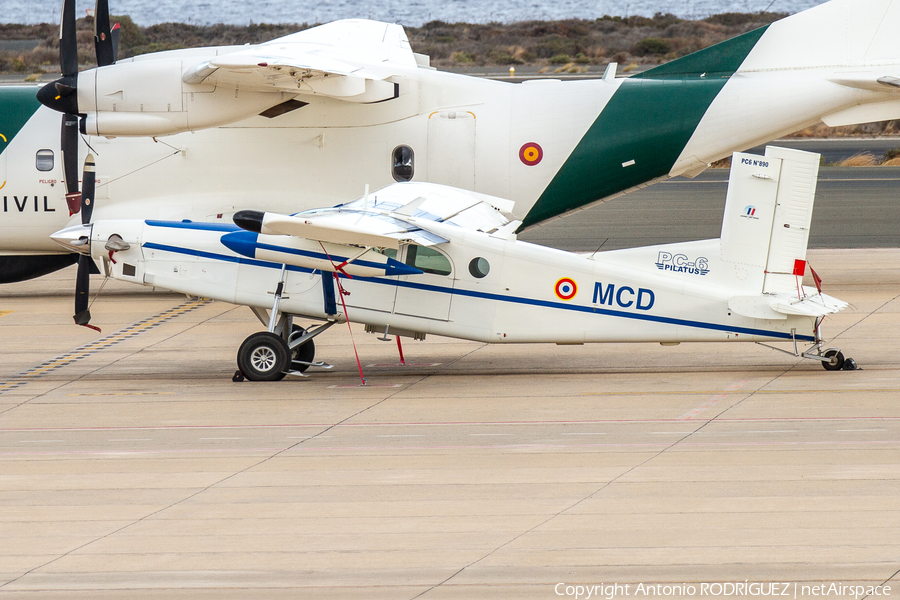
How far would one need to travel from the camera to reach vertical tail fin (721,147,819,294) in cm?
1386

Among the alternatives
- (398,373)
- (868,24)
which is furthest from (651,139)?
(398,373)

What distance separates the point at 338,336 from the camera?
18047 millimetres

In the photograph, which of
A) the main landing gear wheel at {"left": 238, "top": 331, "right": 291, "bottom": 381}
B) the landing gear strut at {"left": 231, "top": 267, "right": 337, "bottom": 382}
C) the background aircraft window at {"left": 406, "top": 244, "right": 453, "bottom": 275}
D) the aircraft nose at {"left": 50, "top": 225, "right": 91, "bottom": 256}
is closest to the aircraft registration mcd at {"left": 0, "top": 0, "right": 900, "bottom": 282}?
the aircraft nose at {"left": 50, "top": 225, "right": 91, "bottom": 256}

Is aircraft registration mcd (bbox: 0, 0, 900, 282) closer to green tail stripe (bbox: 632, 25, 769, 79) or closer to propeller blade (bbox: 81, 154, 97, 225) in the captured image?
green tail stripe (bbox: 632, 25, 769, 79)

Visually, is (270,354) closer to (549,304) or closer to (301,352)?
(301,352)

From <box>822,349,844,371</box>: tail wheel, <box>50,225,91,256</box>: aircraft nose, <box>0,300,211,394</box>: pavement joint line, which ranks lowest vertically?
<box>0,300,211,394</box>: pavement joint line

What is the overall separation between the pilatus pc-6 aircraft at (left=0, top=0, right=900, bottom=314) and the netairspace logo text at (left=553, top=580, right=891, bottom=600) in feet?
38.4

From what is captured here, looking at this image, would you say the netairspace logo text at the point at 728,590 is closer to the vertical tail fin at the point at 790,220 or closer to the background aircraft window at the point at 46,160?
the vertical tail fin at the point at 790,220

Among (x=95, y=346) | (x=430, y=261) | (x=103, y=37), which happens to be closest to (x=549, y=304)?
(x=430, y=261)

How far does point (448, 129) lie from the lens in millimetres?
→ 19141

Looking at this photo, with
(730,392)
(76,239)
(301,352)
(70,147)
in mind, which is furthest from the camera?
(70,147)

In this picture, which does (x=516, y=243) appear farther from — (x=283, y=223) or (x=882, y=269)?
(x=882, y=269)

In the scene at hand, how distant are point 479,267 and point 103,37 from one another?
26.8ft

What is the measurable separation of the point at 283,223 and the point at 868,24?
1134cm
